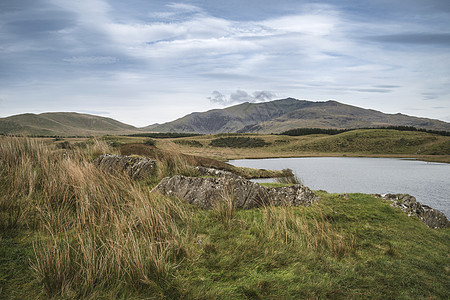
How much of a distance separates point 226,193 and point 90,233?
10.7 ft

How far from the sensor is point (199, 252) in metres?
4.37

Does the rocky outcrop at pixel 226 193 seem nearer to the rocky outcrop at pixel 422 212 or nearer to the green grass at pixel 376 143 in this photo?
the rocky outcrop at pixel 422 212

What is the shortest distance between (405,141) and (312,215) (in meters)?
75.8

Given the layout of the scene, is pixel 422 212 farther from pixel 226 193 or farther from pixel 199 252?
pixel 199 252

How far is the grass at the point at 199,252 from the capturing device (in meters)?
3.40

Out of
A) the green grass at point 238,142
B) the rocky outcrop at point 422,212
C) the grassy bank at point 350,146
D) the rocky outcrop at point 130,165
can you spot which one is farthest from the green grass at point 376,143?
the rocky outcrop at point 130,165

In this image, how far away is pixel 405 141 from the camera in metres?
67.5

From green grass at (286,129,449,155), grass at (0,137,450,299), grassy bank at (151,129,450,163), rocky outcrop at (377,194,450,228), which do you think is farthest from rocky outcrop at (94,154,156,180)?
green grass at (286,129,449,155)

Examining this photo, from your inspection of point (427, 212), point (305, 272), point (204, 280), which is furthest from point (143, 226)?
point (427, 212)

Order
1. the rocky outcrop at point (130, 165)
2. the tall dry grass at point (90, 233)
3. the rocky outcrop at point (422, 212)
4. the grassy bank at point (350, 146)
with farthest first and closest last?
1. the grassy bank at point (350, 146)
2. the rocky outcrop at point (130, 165)
3. the rocky outcrop at point (422, 212)
4. the tall dry grass at point (90, 233)

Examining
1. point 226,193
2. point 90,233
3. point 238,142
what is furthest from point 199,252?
point 238,142

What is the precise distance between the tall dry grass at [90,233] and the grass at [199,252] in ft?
0.07

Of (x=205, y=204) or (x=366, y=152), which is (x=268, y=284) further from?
(x=366, y=152)

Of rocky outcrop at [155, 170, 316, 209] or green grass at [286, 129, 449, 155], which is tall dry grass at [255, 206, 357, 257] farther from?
green grass at [286, 129, 449, 155]
